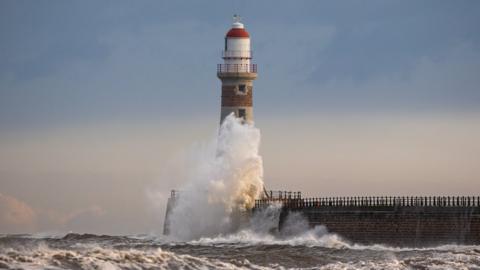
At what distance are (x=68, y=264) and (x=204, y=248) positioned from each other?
A: 1637 centimetres

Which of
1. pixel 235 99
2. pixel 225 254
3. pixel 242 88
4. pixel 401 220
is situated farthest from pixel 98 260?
pixel 242 88

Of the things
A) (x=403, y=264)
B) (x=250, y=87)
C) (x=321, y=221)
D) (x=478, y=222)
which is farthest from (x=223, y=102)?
(x=403, y=264)

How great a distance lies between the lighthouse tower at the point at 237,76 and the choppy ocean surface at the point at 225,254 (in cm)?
570

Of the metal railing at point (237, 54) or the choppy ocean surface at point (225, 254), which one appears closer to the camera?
the choppy ocean surface at point (225, 254)

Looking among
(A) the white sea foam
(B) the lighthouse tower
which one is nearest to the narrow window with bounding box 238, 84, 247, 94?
(B) the lighthouse tower

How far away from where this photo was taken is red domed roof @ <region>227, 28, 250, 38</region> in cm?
8031

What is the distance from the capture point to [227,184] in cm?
7750

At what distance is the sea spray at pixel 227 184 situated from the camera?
253 feet

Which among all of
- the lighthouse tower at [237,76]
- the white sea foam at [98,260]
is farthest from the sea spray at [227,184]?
the white sea foam at [98,260]

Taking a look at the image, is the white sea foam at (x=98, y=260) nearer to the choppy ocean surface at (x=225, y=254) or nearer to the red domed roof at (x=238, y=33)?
the choppy ocean surface at (x=225, y=254)

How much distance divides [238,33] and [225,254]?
1781 centimetres

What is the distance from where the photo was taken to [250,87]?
79.5 m

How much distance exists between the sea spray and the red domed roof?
3.74 m

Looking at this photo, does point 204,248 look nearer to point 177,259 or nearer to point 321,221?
point 321,221
